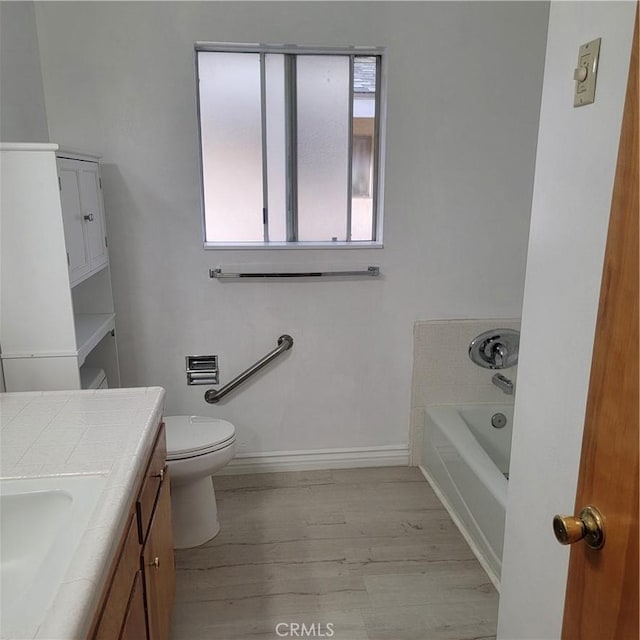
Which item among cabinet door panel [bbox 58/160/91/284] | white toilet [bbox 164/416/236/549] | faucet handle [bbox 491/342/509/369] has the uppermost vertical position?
cabinet door panel [bbox 58/160/91/284]

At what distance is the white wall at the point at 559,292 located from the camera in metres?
Answer: 0.98

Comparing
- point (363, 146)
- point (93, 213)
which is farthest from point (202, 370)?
point (363, 146)

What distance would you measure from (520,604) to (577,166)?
1045 millimetres

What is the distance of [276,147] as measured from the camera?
103 inches

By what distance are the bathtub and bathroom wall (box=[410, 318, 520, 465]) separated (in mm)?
46

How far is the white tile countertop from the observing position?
0.84m

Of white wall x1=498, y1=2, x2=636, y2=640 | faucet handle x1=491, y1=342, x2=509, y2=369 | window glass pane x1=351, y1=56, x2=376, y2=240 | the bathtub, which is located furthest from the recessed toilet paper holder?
white wall x1=498, y1=2, x2=636, y2=640

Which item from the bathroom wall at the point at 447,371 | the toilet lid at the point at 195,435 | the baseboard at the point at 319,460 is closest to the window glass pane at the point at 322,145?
the bathroom wall at the point at 447,371

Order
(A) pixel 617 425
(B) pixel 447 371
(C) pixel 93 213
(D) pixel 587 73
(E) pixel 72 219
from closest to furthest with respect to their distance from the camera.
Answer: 1. (A) pixel 617 425
2. (D) pixel 587 73
3. (E) pixel 72 219
4. (C) pixel 93 213
5. (B) pixel 447 371

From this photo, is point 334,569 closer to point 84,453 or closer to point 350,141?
point 84,453

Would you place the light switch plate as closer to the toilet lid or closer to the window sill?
the window sill

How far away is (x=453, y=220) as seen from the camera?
2670 millimetres

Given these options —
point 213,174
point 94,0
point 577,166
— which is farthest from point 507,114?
point 94,0

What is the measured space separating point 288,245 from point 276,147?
48cm
